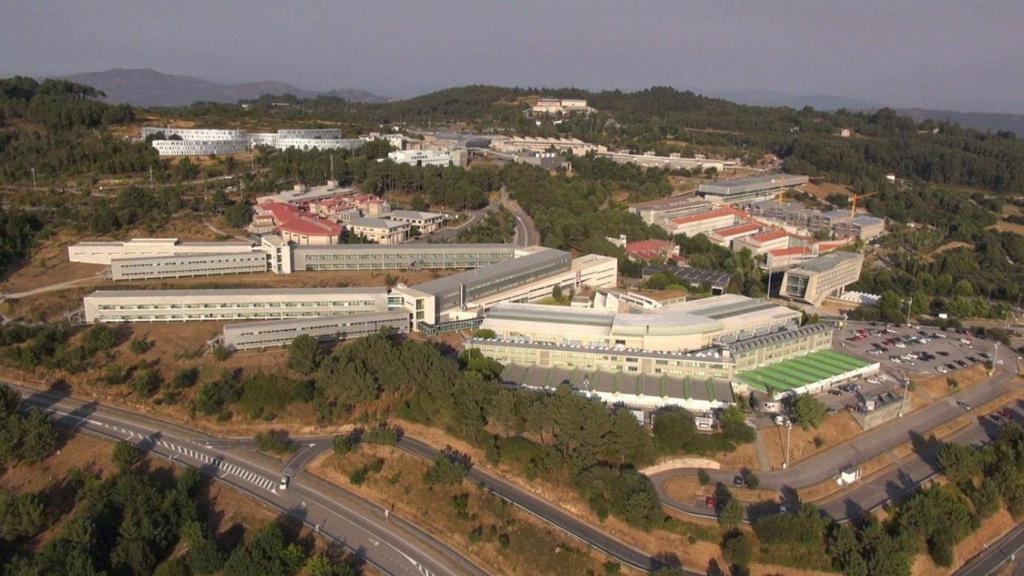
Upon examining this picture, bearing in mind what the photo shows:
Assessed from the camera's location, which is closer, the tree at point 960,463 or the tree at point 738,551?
the tree at point 738,551

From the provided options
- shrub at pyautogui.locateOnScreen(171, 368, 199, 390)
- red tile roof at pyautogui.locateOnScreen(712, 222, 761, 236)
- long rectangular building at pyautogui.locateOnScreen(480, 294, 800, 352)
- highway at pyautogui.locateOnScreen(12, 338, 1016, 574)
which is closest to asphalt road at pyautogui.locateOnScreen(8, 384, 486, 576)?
highway at pyautogui.locateOnScreen(12, 338, 1016, 574)

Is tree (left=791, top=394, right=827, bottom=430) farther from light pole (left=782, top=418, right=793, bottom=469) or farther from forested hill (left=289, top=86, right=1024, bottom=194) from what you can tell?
forested hill (left=289, top=86, right=1024, bottom=194)

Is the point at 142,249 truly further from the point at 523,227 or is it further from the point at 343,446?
the point at 523,227

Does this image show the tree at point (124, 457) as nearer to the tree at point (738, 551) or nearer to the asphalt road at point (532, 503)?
the asphalt road at point (532, 503)

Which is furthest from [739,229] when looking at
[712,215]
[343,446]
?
[343,446]

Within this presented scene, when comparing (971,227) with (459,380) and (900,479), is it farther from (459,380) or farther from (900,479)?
(459,380)

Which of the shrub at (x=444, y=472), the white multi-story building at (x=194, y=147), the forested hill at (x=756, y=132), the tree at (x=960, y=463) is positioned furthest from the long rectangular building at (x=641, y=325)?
the forested hill at (x=756, y=132)

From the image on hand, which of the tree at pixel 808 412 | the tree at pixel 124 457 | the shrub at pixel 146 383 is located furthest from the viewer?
the shrub at pixel 146 383
